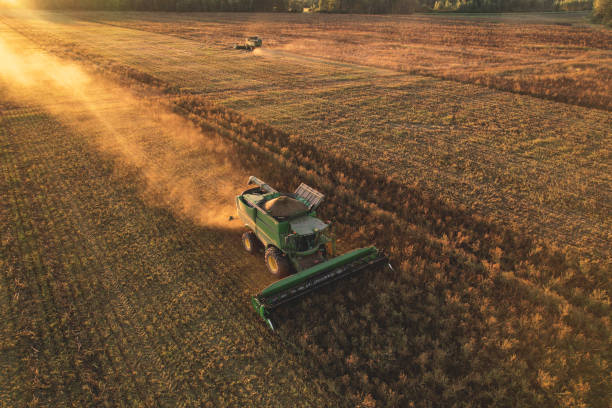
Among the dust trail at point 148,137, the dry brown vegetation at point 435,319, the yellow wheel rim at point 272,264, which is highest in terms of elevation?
the dust trail at point 148,137

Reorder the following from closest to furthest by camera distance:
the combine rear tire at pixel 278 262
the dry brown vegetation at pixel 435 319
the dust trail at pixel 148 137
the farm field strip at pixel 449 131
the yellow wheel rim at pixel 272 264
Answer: the dry brown vegetation at pixel 435 319
the combine rear tire at pixel 278 262
the yellow wheel rim at pixel 272 264
the dust trail at pixel 148 137
the farm field strip at pixel 449 131

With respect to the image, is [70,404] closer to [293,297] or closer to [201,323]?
[201,323]

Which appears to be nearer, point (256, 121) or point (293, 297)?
point (293, 297)

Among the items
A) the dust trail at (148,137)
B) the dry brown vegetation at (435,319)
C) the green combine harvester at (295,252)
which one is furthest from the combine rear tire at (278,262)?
the dust trail at (148,137)

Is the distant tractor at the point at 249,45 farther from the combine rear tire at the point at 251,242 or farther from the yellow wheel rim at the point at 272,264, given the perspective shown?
the yellow wheel rim at the point at 272,264

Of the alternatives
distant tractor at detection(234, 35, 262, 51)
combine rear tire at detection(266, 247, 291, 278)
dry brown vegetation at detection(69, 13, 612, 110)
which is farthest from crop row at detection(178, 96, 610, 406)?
distant tractor at detection(234, 35, 262, 51)

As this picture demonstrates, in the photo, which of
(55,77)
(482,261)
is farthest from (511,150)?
(55,77)

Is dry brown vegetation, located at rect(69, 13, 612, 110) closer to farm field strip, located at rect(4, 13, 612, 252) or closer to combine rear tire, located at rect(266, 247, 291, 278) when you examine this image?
farm field strip, located at rect(4, 13, 612, 252)
